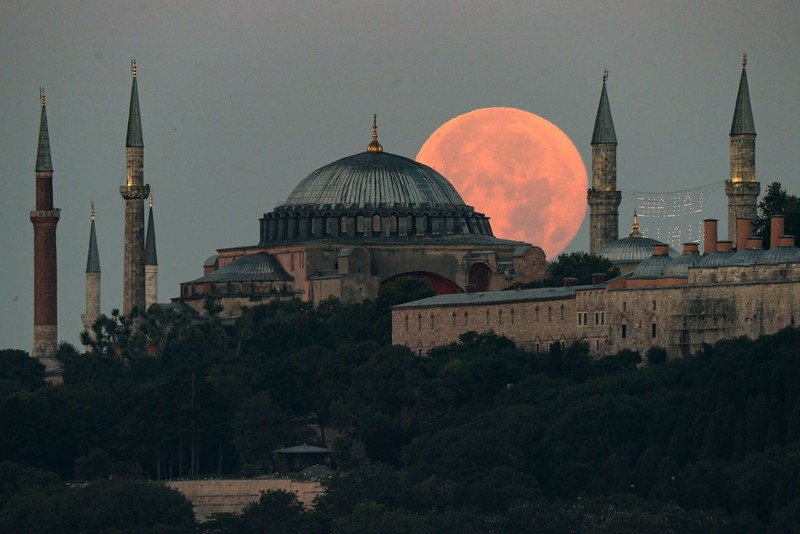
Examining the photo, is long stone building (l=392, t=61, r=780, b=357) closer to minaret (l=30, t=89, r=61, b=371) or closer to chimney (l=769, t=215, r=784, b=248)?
chimney (l=769, t=215, r=784, b=248)

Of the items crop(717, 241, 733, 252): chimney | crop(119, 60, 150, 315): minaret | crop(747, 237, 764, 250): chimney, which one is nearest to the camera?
crop(747, 237, 764, 250): chimney

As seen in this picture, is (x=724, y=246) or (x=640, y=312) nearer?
(x=640, y=312)

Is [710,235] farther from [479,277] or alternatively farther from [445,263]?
[445,263]

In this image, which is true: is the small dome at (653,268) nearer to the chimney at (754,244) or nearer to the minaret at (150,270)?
the chimney at (754,244)

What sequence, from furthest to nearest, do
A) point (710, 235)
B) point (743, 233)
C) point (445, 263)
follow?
point (445, 263) → point (710, 235) → point (743, 233)

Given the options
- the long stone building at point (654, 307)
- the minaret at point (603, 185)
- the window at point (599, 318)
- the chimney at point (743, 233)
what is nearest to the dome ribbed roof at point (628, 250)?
the minaret at point (603, 185)

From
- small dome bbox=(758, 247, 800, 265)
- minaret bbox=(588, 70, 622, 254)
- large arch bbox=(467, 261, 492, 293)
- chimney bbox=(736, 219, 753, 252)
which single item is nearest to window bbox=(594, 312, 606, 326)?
chimney bbox=(736, 219, 753, 252)

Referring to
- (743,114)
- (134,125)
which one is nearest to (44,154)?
(134,125)

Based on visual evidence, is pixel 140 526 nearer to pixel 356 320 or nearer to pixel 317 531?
pixel 317 531
